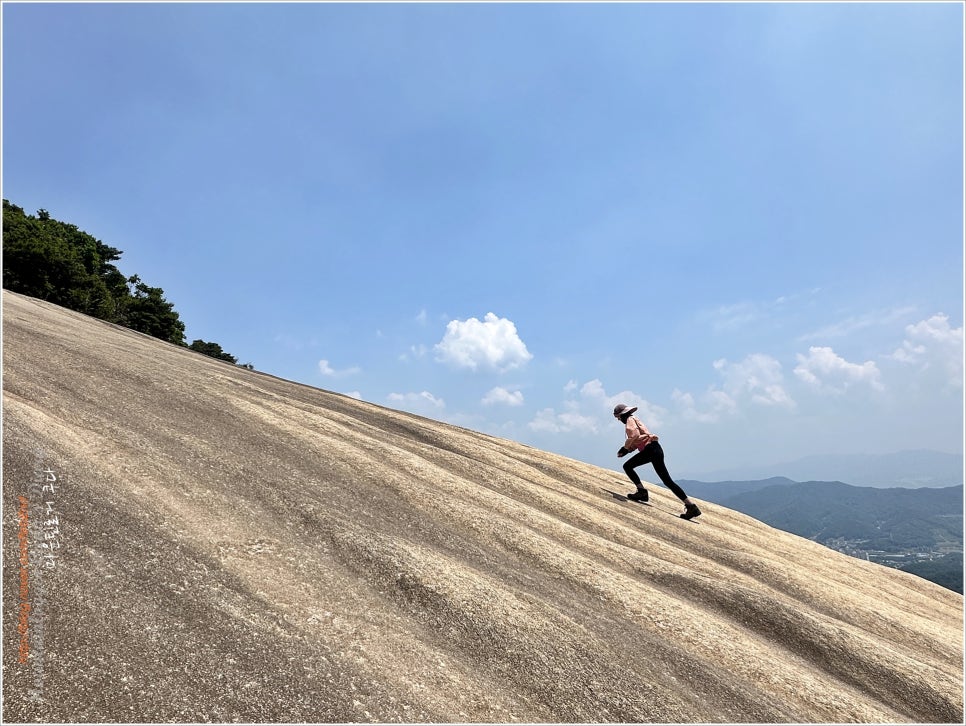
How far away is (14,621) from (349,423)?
1687 cm

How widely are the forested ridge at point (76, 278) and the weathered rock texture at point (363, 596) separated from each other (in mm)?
68650

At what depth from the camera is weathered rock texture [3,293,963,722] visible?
333 inches

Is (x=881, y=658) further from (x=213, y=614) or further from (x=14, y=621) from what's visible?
(x=14, y=621)

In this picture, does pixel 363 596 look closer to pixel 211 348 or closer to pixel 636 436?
pixel 636 436

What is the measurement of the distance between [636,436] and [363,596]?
15069mm

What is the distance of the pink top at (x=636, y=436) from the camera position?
22547 millimetres

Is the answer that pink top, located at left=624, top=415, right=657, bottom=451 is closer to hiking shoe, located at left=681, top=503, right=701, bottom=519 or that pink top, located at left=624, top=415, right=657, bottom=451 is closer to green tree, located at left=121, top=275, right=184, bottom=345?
hiking shoe, located at left=681, top=503, right=701, bottom=519

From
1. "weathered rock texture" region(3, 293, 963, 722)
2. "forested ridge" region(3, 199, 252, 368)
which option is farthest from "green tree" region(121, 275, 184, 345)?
"weathered rock texture" region(3, 293, 963, 722)

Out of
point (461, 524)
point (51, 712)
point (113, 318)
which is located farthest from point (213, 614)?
point (113, 318)

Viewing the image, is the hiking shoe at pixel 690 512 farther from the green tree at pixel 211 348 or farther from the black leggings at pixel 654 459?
the green tree at pixel 211 348

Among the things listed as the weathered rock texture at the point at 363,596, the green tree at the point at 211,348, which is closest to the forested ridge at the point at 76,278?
the green tree at the point at 211,348

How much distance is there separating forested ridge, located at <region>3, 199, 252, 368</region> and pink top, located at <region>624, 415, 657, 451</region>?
7492cm

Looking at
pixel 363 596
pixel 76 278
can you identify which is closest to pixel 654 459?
pixel 363 596

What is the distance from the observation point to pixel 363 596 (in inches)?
443
